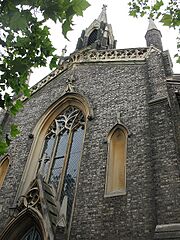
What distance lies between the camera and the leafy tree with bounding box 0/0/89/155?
3969mm

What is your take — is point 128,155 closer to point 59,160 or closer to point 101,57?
point 59,160

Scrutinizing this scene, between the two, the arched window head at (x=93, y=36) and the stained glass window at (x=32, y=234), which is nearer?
the stained glass window at (x=32, y=234)

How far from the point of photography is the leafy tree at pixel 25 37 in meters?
3.97

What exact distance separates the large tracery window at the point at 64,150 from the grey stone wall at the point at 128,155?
2.12ft

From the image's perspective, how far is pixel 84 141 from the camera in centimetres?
951

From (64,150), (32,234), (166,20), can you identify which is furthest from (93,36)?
(166,20)

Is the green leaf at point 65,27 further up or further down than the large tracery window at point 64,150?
further down

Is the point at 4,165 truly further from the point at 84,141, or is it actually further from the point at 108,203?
the point at 108,203

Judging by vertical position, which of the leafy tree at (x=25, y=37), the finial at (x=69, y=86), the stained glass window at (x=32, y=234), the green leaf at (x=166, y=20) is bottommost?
the stained glass window at (x=32, y=234)

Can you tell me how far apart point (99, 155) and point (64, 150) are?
6.43 ft

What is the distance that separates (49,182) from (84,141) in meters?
1.77

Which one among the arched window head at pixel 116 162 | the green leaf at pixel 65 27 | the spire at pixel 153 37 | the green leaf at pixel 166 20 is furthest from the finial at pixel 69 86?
the green leaf at pixel 65 27

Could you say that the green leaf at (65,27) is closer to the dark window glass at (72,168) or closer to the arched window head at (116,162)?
the arched window head at (116,162)

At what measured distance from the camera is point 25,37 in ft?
14.9
